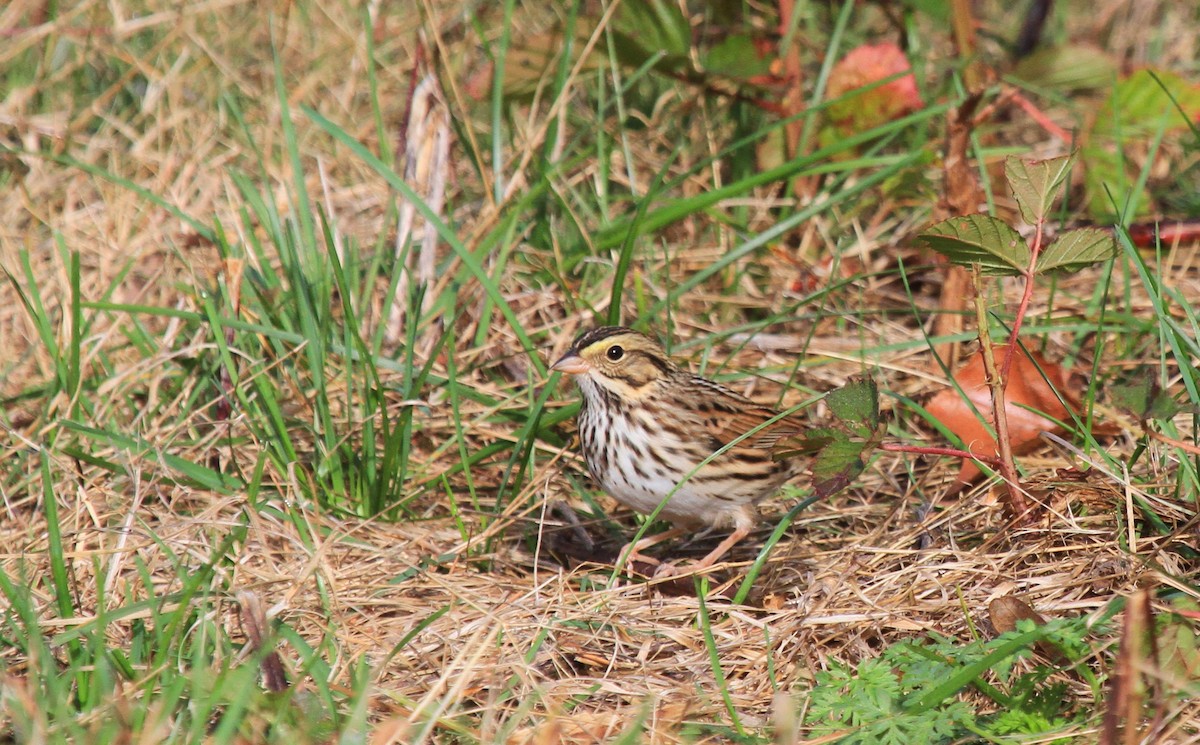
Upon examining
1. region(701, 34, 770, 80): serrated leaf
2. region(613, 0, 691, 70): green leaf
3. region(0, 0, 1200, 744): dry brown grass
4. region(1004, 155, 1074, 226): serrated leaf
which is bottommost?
region(0, 0, 1200, 744): dry brown grass

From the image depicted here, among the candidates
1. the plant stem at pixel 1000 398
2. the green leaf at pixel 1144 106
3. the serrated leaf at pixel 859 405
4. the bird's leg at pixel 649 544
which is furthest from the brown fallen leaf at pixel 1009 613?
the green leaf at pixel 1144 106

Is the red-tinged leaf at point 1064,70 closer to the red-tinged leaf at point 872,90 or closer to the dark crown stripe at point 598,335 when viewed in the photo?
the red-tinged leaf at point 872,90

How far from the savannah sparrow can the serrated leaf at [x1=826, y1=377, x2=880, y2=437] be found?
756mm

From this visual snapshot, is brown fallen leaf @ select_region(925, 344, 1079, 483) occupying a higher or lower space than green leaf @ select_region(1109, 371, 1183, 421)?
lower

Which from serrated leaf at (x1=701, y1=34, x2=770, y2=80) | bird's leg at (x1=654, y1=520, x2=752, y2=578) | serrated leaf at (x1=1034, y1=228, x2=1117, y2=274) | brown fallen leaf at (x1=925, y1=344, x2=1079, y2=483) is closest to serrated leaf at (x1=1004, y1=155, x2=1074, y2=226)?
serrated leaf at (x1=1034, y1=228, x2=1117, y2=274)

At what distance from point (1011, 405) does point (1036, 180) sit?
4.06ft

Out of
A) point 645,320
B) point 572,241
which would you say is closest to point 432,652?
point 645,320

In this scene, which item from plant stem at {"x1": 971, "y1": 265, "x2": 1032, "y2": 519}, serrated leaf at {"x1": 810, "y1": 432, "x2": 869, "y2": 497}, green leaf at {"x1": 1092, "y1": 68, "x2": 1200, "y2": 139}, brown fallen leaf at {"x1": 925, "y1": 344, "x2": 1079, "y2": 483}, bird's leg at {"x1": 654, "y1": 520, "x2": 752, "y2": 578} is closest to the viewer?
serrated leaf at {"x1": 810, "y1": 432, "x2": 869, "y2": 497}

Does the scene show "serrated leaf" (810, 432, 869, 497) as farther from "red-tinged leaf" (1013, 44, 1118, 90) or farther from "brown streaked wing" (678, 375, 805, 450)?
"red-tinged leaf" (1013, 44, 1118, 90)

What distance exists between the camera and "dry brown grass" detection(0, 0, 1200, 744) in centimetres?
319

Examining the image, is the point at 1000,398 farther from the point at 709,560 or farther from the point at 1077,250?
the point at 709,560

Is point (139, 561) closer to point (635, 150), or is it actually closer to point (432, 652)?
point (432, 652)

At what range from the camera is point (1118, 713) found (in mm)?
2467

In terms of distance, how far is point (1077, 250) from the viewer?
10.1ft
